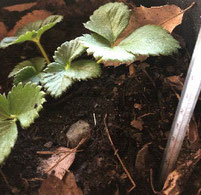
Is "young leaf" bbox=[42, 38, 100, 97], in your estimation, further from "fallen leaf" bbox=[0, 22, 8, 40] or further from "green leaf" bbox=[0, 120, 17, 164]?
"fallen leaf" bbox=[0, 22, 8, 40]

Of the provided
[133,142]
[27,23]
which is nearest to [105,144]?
[133,142]

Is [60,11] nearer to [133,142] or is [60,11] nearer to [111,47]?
[111,47]

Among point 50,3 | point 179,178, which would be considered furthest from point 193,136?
point 50,3

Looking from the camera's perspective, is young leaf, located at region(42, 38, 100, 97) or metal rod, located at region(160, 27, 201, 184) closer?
metal rod, located at region(160, 27, 201, 184)

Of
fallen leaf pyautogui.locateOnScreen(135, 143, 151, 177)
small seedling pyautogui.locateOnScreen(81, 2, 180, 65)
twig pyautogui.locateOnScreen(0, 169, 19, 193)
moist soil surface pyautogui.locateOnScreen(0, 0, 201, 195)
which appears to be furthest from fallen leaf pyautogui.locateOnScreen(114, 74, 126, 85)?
twig pyautogui.locateOnScreen(0, 169, 19, 193)

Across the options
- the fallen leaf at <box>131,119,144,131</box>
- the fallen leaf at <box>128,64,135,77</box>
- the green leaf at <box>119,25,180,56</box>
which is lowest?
the fallen leaf at <box>131,119,144,131</box>

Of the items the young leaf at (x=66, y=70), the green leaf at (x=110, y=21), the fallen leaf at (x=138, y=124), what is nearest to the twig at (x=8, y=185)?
the young leaf at (x=66, y=70)
